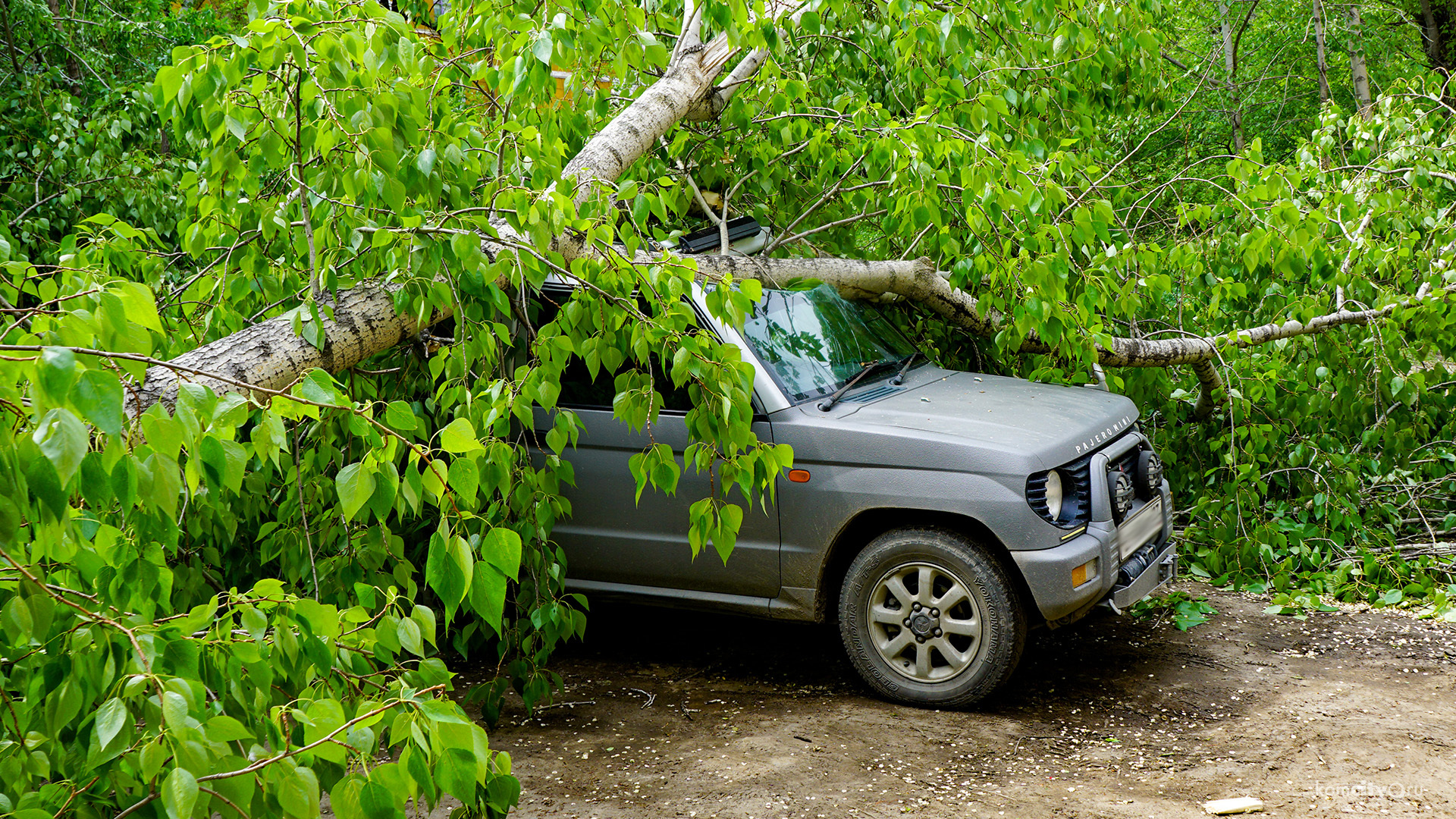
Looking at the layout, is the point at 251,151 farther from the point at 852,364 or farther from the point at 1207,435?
the point at 1207,435

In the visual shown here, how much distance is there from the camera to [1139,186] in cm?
787

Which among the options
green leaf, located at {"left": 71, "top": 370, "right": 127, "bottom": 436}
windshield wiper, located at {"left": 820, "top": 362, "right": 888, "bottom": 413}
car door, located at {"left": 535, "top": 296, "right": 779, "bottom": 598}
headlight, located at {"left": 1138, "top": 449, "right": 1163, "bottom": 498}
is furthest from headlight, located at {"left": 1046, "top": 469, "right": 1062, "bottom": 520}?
green leaf, located at {"left": 71, "top": 370, "right": 127, "bottom": 436}

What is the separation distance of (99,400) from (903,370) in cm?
415

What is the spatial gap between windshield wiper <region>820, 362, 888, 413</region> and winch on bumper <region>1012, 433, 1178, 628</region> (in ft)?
3.00

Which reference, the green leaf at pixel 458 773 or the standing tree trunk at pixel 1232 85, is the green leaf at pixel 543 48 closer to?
the green leaf at pixel 458 773

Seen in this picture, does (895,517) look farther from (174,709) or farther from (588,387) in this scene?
(174,709)

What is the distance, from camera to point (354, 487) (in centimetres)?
169

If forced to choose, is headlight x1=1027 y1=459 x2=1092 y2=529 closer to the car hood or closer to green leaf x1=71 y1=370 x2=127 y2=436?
the car hood

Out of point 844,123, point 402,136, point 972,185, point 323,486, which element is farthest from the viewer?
point 844,123

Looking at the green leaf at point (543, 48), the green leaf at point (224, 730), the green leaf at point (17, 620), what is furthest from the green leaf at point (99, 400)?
the green leaf at point (543, 48)

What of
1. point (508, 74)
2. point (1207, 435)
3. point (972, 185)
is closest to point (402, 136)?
point (508, 74)

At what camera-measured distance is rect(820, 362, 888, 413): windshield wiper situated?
178 inches

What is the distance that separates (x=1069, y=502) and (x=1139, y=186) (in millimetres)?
4273

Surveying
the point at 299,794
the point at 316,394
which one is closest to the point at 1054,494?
the point at 316,394
